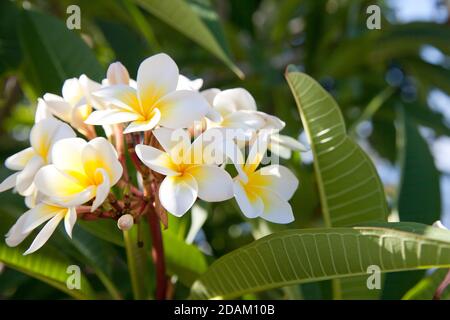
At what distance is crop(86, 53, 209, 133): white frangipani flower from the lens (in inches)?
26.2

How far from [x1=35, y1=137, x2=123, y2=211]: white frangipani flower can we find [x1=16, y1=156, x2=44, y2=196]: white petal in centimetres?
4

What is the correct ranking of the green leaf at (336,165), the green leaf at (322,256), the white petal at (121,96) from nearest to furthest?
the green leaf at (322,256) → the white petal at (121,96) → the green leaf at (336,165)

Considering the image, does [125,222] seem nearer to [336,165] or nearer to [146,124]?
[146,124]

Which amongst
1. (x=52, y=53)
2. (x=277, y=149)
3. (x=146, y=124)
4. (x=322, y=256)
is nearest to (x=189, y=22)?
(x=52, y=53)

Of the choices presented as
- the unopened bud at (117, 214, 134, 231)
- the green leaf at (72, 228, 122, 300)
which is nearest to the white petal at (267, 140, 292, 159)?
the unopened bud at (117, 214, 134, 231)

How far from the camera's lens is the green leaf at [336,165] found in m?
0.79

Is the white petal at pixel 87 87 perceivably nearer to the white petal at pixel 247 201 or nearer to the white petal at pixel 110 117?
the white petal at pixel 110 117

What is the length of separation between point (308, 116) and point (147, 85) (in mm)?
211

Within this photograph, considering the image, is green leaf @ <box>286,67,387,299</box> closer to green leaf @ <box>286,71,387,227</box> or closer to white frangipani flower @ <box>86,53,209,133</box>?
green leaf @ <box>286,71,387,227</box>

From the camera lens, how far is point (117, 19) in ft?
5.95

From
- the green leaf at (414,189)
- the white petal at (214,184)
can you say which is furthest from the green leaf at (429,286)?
the white petal at (214,184)

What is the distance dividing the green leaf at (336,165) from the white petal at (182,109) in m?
0.16

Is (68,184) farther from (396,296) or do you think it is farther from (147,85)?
(396,296)
